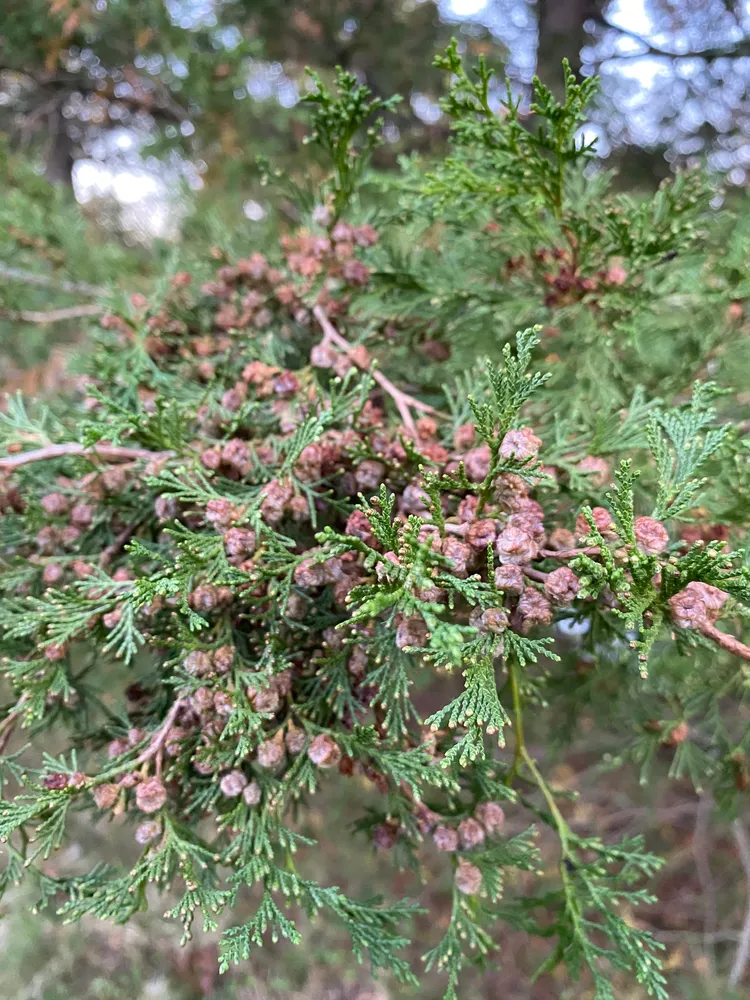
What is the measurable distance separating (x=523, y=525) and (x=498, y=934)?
420 centimetres

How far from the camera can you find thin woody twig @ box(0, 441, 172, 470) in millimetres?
1233

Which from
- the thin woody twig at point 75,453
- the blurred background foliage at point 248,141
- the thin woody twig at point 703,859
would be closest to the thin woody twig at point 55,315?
the blurred background foliage at point 248,141

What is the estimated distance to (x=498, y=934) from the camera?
411 cm

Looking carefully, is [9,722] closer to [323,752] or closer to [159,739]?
[159,739]

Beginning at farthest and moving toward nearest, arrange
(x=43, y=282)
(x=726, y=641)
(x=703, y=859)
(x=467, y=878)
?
(x=703, y=859) < (x=43, y=282) < (x=467, y=878) < (x=726, y=641)

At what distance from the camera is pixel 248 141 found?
3.10 meters

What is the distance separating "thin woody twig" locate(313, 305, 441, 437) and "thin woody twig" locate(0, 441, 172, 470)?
0.42 metres

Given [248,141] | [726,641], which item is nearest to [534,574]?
[726,641]

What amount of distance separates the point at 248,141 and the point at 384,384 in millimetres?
2401

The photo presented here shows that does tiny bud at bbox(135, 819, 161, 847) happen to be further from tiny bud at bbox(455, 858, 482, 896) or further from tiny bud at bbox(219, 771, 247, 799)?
tiny bud at bbox(455, 858, 482, 896)

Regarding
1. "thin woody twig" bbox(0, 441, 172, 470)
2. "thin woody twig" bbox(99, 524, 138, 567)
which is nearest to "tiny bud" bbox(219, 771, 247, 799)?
"thin woody twig" bbox(99, 524, 138, 567)

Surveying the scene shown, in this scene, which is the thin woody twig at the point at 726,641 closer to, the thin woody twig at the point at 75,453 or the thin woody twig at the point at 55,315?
the thin woody twig at the point at 75,453

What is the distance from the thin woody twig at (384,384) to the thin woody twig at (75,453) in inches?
16.4

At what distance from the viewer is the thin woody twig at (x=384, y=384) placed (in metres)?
1.25
